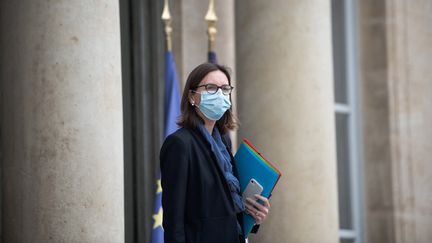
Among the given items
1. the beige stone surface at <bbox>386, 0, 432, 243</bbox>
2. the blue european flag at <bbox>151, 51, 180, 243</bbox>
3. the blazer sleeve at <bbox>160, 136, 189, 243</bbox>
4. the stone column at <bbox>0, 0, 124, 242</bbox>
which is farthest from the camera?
the beige stone surface at <bbox>386, 0, 432, 243</bbox>

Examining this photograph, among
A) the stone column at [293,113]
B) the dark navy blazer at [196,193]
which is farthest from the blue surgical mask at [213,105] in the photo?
the stone column at [293,113]

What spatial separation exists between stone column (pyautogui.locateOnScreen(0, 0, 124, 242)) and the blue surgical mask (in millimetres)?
796

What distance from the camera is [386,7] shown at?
337 inches

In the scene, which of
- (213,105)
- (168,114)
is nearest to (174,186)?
(213,105)

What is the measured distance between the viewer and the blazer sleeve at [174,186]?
3451 millimetres

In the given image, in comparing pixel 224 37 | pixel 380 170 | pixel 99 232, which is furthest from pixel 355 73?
pixel 99 232

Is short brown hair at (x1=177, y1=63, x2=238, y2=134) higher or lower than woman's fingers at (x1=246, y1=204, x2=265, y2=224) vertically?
higher

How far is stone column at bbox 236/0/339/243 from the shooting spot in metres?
5.92

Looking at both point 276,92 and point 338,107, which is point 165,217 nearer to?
point 276,92

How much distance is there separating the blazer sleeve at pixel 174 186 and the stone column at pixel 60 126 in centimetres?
77

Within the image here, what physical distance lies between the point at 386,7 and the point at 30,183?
5.69 metres

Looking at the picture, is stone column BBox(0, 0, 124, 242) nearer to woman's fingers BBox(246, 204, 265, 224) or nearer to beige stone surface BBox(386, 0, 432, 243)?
woman's fingers BBox(246, 204, 265, 224)

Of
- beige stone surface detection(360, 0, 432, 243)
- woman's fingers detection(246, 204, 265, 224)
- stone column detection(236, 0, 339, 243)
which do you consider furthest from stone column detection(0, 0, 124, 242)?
beige stone surface detection(360, 0, 432, 243)

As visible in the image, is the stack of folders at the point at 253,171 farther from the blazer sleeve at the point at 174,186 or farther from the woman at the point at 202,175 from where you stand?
the blazer sleeve at the point at 174,186
